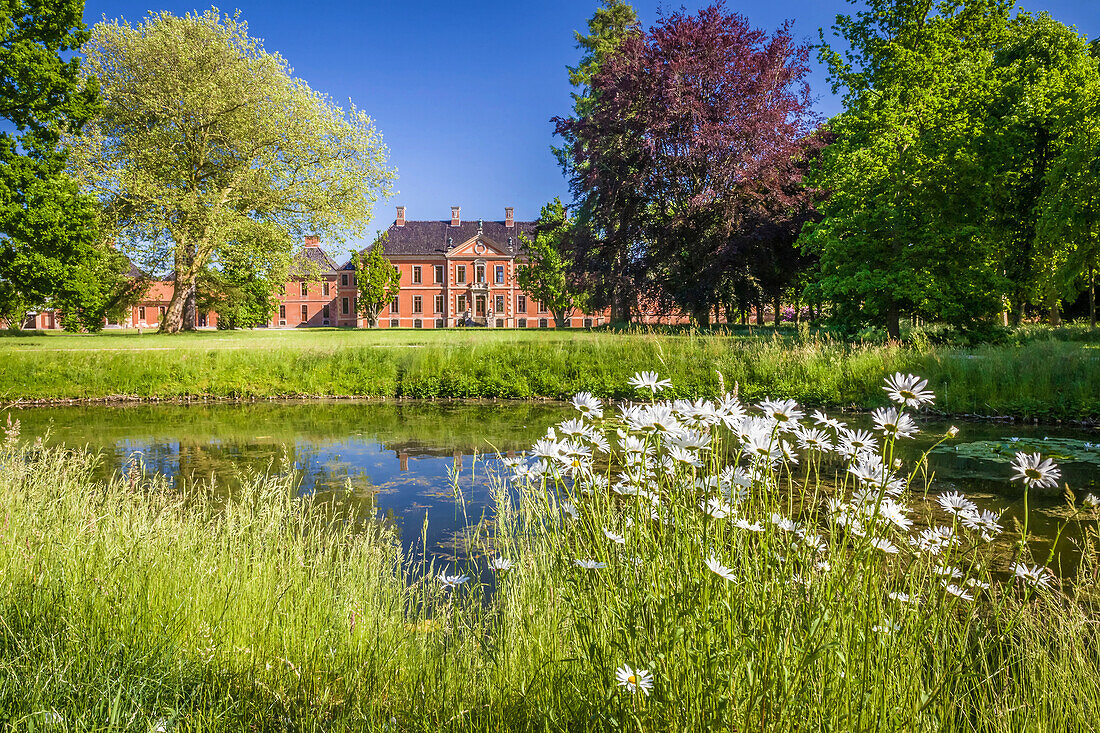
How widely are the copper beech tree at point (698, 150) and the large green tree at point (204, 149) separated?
464 inches

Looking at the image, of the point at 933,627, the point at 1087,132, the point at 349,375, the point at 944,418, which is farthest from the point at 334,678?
the point at 1087,132

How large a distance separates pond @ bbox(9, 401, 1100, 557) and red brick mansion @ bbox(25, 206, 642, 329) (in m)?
45.6

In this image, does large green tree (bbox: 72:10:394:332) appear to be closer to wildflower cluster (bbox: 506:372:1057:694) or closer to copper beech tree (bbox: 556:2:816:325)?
copper beech tree (bbox: 556:2:816:325)

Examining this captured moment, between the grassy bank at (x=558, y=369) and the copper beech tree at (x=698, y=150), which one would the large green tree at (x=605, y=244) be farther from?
the grassy bank at (x=558, y=369)

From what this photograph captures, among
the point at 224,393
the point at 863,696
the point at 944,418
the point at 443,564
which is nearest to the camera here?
the point at 863,696

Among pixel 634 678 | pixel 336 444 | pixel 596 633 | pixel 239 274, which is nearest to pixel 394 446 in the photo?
pixel 336 444

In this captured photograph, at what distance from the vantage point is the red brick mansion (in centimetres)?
5850

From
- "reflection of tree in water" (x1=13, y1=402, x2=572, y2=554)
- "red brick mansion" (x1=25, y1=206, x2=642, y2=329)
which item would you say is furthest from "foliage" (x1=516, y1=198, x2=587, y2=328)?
"reflection of tree in water" (x1=13, y1=402, x2=572, y2=554)

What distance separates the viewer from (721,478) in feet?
5.98

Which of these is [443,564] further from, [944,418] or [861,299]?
[861,299]

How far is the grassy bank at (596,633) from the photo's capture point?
5.07 feet

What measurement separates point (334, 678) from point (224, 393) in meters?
12.8

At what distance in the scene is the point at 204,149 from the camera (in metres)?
24.7

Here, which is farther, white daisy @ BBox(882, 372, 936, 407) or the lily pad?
the lily pad
